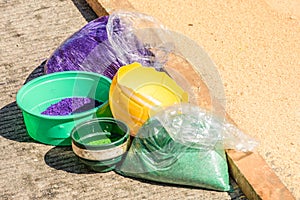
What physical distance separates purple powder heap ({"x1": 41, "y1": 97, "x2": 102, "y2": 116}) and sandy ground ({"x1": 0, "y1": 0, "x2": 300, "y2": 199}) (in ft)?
0.60

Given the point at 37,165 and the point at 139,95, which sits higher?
the point at 139,95

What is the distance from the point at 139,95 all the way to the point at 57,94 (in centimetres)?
56

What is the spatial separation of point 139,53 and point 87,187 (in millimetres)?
922

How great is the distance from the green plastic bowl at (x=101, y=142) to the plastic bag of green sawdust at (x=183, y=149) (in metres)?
0.07

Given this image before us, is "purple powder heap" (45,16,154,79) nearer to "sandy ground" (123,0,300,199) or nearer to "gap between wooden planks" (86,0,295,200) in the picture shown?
"sandy ground" (123,0,300,199)

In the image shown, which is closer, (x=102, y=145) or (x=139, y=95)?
(x=102, y=145)

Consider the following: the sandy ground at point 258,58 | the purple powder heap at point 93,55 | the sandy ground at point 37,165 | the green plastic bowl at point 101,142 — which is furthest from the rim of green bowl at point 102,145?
the sandy ground at point 258,58

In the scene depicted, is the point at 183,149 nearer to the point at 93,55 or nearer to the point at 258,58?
the point at 93,55

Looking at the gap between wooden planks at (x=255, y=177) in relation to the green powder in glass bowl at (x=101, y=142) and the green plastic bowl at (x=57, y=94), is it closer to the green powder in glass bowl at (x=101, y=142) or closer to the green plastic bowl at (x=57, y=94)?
the green powder in glass bowl at (x=101, y=142)

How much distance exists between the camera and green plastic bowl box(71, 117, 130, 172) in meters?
3.43

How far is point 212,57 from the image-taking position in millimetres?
4293

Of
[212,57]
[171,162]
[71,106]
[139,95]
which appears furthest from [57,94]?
[212,57]

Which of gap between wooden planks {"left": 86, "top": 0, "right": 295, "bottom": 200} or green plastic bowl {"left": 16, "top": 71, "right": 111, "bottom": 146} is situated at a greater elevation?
gap between wooden planks {"left": 86, "top": 0, "right": 295, "bottom": 200}

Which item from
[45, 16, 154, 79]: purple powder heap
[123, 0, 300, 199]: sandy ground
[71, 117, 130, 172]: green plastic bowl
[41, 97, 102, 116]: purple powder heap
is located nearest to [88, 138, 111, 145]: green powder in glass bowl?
[71, 117, 130, 172]: green plastic bowl
